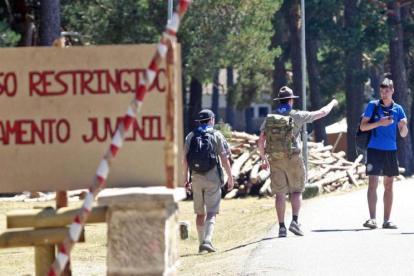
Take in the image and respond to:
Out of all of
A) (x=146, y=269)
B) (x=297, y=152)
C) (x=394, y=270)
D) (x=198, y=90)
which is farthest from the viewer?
(x=198, y=90)

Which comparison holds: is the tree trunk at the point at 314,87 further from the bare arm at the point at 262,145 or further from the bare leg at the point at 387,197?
the bare arm at the point at 262,145

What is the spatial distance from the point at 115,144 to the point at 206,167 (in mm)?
6927

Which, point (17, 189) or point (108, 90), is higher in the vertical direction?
point (108, 90)

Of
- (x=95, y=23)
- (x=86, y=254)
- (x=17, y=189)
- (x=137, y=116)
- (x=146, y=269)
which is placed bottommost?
(x=86, y=254)

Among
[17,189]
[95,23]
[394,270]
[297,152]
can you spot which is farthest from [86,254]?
[95,23]

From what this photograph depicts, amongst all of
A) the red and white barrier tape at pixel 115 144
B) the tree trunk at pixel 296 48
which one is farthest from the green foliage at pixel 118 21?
the red and white barrier tape at pixel 115 144

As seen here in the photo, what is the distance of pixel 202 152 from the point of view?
1326cm

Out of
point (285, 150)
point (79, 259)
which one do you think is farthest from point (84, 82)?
point (79, 259)

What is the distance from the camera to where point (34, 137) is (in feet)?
24.0

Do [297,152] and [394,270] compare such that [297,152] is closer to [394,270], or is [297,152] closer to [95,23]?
[394,270]

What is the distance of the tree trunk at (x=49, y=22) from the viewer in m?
27.0

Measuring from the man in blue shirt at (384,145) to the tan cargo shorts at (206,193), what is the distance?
1922 mm

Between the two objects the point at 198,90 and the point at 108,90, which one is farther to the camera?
the point at 198,90

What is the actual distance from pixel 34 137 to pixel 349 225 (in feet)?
25.1
